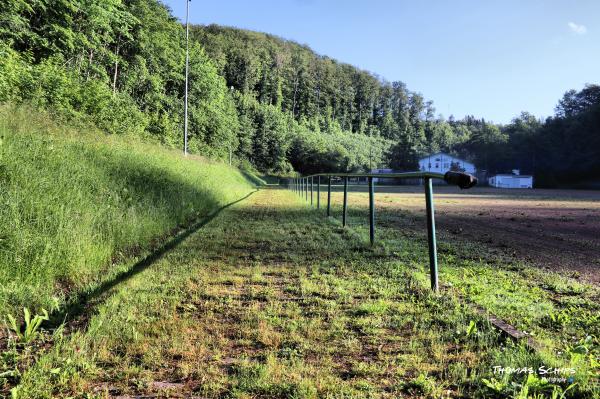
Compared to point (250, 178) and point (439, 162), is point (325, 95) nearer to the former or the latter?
point (439, 162)

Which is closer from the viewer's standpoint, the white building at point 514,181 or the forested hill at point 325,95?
the white building at point 514,181

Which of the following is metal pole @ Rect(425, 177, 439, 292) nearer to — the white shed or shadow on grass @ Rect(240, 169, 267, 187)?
shadow on grass @ Rect(240, 169, 267, 187)

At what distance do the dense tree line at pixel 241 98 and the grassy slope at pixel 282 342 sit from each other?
30.5 ft

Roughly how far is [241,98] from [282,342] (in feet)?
310

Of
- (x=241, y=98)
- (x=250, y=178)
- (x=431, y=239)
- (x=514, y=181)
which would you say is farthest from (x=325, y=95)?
(x=431, y=239)

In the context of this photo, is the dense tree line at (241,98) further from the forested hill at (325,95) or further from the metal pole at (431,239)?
the metal pole at (431,239)

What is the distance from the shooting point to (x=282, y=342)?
8.34 feet

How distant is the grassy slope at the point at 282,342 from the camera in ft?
6.58

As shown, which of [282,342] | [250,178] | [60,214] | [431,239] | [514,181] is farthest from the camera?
[514,181]

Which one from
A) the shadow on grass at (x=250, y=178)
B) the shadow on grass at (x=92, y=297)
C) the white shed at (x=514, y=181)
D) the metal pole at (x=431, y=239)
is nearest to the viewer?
the shadow on grass at (x=92, y=297)

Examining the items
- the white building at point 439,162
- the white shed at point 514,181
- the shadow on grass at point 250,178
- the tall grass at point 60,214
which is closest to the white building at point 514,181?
the white shed at point 514,181

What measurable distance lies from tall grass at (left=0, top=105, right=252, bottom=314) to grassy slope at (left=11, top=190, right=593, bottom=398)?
0.55 metres

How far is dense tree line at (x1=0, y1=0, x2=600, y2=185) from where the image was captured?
18.6 meters

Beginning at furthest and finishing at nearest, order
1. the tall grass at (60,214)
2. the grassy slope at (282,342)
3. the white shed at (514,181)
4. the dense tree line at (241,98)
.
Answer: the white shed at (514,181) < the dense tree line at (241,98) < the tall grass at (60,214) < the grassy slope at (282,342)
